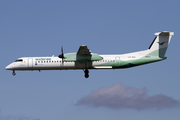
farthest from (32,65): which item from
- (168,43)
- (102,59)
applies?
(168,43)

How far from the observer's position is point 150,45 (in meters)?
52.1

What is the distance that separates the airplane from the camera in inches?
1973

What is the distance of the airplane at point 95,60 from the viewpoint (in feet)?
164

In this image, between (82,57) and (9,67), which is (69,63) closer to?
(82,57)

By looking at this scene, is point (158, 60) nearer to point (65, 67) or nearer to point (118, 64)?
point (118, 64)

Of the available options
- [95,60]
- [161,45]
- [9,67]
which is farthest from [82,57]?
[161,45]

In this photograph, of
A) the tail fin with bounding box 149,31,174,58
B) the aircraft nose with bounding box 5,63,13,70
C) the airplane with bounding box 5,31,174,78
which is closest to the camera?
the airplane with bounding box 5,31,174,78

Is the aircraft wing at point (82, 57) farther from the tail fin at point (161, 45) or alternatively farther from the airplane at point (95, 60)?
the tail fin at point (161, 45)

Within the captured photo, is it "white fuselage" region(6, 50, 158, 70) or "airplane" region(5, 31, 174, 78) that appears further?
"white fuselage" region(6, 50, 158, 70)

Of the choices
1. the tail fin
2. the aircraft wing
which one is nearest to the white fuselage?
the aircraft wing

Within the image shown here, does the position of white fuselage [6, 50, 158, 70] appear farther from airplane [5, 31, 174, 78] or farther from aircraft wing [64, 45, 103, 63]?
aircraft wing [64, 45, 103, 63]

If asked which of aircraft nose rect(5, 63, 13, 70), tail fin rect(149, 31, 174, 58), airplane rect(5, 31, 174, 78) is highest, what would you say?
tail fin rect(149, 31, 174, 58)

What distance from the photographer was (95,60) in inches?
1976

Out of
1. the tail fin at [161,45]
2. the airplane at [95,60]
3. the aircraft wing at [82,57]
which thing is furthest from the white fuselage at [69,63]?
the tail fin at [161,45]
